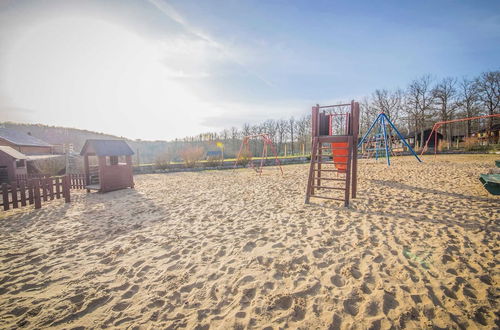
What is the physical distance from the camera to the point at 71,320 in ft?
6.91

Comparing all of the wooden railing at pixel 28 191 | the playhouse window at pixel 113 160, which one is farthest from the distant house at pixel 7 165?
the wooden railing at pixel 28 191

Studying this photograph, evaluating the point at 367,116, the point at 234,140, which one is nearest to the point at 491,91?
the point at 367,116

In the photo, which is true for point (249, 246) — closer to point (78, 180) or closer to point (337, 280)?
point (337, 280)

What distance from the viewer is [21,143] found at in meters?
26.4

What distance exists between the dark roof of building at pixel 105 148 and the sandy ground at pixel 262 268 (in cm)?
382

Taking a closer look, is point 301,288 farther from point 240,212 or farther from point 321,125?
point 321,125

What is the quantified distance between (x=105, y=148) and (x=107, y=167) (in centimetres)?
91

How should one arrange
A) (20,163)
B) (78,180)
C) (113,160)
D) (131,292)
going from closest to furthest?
(131,292) → (113,160) → (78,180) → (20,163)

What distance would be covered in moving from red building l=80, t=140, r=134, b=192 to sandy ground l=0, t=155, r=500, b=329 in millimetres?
3722

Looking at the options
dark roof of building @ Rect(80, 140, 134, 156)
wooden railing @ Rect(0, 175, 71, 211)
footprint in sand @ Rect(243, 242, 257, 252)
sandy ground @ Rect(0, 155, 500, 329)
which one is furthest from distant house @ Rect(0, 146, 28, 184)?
footprint in sand @ Rect(243, 242, 257, 252)

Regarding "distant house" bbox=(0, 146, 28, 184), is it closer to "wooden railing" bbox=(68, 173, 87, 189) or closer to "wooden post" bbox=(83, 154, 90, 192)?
"wooden railing" bbox=(68, 173, 87, 189)

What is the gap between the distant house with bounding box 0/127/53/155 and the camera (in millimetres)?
24969

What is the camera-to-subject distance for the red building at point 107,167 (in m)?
8.59

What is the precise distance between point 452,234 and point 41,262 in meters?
6.89
